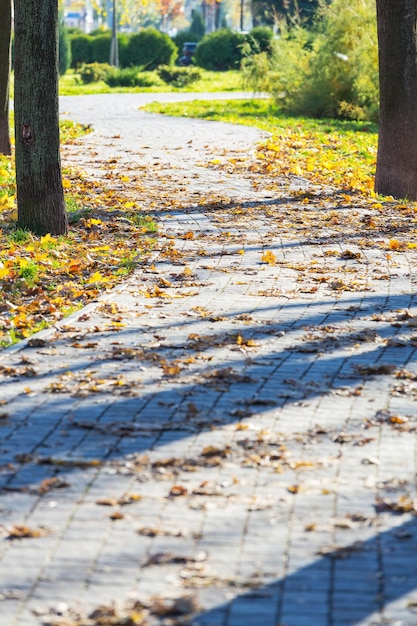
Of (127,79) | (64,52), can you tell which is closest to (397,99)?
(127,79)

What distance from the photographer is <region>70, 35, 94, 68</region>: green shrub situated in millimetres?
53438

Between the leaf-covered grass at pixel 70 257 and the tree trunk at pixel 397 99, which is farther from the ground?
the tree trunk at pixel 397 99

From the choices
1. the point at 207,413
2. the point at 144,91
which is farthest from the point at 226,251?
the point at 144,91

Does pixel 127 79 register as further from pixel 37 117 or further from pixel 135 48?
pixel 37 117

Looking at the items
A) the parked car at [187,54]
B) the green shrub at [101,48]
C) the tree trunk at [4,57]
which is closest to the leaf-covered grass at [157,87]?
the green shrub at [101,48]

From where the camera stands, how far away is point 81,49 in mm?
53875

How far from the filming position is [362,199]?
12.9 m

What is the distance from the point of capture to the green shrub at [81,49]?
53438 mm

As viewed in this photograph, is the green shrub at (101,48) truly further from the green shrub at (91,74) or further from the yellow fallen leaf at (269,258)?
the yellow fallen leaf at (269,258)

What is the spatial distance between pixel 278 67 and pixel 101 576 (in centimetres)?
2495

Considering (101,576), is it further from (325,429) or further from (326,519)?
(325,429)

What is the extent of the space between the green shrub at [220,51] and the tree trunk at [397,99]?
40.6 m

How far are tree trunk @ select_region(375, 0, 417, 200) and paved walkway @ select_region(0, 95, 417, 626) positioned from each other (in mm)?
4371

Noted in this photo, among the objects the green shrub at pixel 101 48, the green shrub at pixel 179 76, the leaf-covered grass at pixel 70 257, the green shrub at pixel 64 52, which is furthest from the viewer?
the green shrub at pixel 101 48
